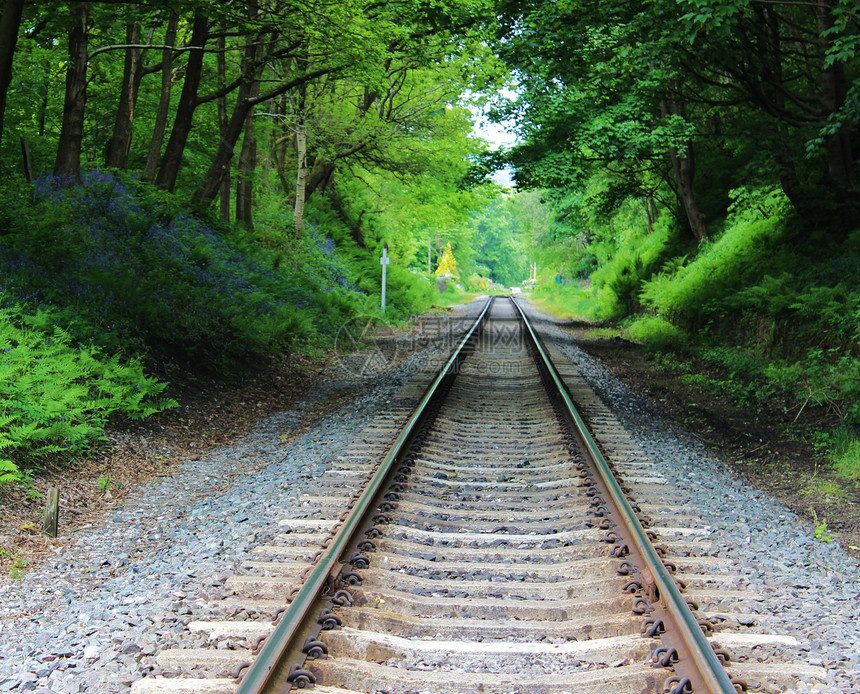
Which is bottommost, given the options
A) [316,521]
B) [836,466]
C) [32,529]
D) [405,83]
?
[32,529]

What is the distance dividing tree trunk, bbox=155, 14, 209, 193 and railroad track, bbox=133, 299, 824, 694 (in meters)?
10.3

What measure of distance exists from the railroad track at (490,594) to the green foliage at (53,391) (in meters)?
2.46

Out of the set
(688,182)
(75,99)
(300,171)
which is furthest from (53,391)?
(688,182)

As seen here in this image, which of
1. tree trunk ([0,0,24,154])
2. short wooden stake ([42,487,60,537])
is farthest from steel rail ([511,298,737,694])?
tree trunk ([0,0,24,154])

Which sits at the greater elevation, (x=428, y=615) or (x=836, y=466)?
(x=836, y=466)

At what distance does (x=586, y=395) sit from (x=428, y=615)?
710 cm

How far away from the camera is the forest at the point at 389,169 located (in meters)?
8.55

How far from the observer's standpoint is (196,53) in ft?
45.9

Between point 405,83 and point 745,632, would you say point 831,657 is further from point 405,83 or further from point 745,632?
point 405,83

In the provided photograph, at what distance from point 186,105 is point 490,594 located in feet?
42.7

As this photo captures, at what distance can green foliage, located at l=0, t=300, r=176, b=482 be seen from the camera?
19.6ft

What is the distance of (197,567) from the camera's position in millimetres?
4359

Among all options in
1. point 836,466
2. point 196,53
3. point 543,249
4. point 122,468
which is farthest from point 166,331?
point 543,249

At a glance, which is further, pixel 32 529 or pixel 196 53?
pixel 196 53
